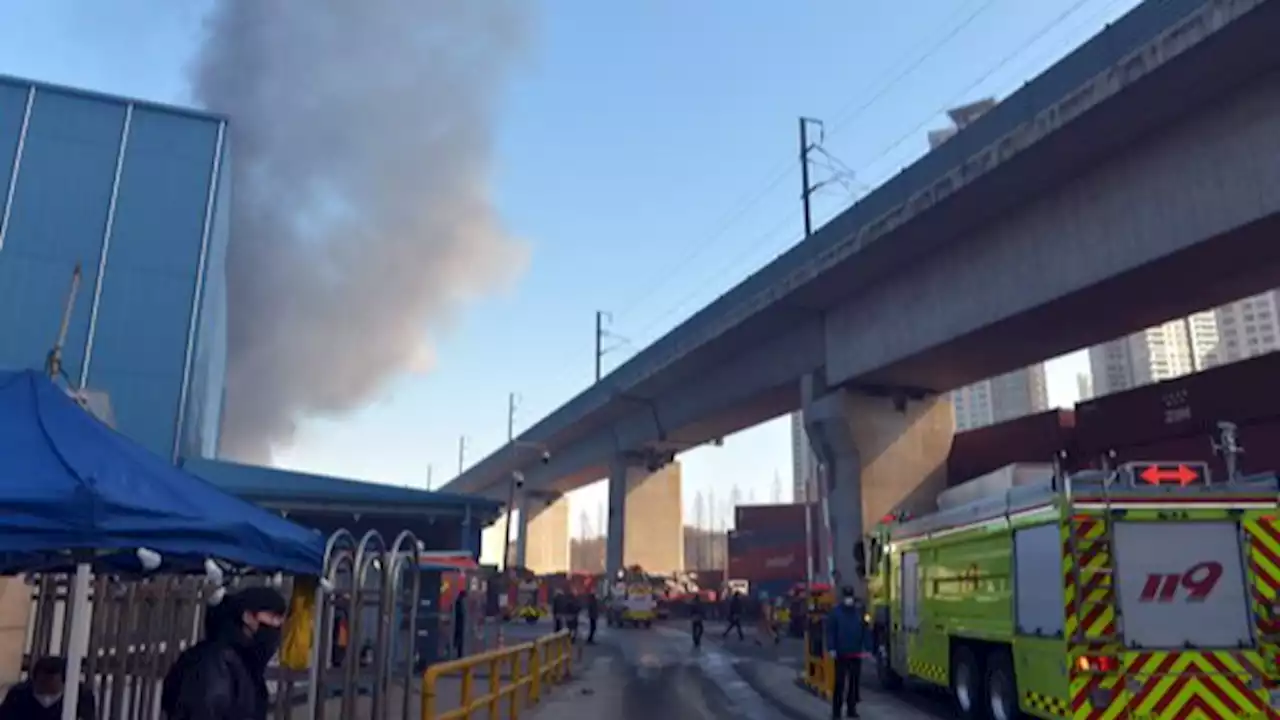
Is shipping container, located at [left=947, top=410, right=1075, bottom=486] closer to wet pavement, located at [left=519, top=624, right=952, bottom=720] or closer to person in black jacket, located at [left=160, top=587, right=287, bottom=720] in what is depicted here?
wet pavement, located at [left=519, top=624, right=952, bottom=720]

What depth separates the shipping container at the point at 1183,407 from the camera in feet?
65.9

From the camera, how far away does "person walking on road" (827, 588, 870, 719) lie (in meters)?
12.5

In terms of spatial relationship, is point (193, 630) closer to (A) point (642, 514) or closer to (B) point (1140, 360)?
(A) point (642, 514)

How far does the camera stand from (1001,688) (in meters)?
11.3

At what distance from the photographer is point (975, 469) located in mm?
28219

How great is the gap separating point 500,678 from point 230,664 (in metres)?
12.5

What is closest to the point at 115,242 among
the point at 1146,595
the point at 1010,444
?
the point at 1010,444

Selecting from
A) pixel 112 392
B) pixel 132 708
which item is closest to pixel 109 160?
pixel 112 392

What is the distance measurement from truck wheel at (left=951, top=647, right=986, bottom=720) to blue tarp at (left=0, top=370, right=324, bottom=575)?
9.48 m

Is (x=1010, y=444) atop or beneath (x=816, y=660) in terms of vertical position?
atop

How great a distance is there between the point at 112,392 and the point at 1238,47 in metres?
27.4

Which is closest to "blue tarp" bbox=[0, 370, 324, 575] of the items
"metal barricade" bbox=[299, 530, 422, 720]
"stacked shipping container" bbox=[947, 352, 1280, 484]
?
"metal barricade" bbox=[299, 530, 422, 720]

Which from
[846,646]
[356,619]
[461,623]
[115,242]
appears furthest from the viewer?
[115,242]

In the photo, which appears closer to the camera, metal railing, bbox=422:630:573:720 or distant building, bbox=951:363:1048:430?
metal railing, bbox=422:630:573:720
